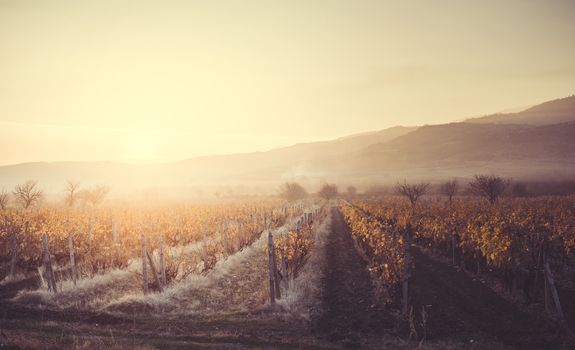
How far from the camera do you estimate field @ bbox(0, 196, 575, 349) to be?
9.95 m

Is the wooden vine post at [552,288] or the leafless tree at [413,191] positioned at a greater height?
the leafless tree at [413,191]

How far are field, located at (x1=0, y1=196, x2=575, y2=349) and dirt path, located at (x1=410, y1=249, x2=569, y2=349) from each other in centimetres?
5

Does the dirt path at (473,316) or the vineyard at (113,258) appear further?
the vineyard at (113,258)

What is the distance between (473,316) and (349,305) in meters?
3.80

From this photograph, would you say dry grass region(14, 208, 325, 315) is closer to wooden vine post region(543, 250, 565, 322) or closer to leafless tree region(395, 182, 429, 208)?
wooden vine post region(543, 250, 565, 322)

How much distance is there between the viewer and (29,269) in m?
18.5

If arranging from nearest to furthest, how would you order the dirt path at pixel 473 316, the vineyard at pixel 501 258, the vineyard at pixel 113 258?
the dirt path at pixel 473 316 < the vineyard at pixel 501 258 < the vineyard at pixel 113 258

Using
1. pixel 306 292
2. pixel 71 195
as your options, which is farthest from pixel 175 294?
pixel 71 195

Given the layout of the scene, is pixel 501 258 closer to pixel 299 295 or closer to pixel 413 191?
pixel 299 295

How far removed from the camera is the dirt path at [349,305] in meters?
10.6

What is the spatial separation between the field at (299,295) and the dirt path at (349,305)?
6 cm

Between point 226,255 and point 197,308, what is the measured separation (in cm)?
751

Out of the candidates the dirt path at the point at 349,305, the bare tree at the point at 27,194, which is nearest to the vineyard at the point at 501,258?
the dirt path at the point at 349,305

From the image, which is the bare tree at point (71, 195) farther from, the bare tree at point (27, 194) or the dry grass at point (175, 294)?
the dry grass at point (175, 294)
